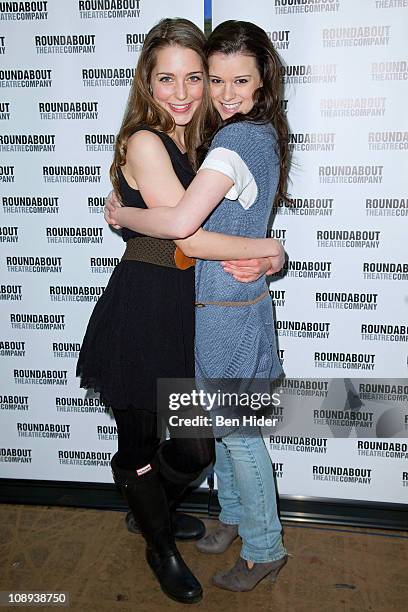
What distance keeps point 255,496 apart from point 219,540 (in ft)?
1.42

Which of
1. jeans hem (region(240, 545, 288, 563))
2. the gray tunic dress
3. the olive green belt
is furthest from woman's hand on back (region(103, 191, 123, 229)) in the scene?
jeans hem (region(240, 545, 288, 563))

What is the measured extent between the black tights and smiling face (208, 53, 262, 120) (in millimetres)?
1044

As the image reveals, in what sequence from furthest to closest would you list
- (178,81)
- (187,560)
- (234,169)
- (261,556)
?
1. (187,560)
2. (261,556)
3. (178,81)
4. (234,169)

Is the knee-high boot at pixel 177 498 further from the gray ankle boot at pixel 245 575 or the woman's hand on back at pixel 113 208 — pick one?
the woman's hand on back at pixel 113 208

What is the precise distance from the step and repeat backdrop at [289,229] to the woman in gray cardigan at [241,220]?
469mm

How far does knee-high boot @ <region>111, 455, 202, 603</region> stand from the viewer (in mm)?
2150

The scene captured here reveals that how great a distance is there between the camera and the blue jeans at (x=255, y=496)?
83.5 inches

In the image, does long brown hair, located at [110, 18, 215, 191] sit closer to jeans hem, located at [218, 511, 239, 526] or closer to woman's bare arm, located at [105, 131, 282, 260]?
woman's bare arm, located at [105, 131, 282, 260]

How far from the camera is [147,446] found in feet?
6.99

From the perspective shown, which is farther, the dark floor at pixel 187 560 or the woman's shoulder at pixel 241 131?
the dark floor at pixel 187 560

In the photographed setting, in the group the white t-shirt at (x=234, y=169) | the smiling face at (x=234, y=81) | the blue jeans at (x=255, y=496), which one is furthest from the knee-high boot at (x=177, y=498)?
the smiling face at (x=234, y=81)

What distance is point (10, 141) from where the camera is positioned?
2.62 metres

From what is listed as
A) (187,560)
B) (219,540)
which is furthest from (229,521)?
(187,560)

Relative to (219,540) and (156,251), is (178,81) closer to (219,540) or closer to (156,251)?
(156,251)
